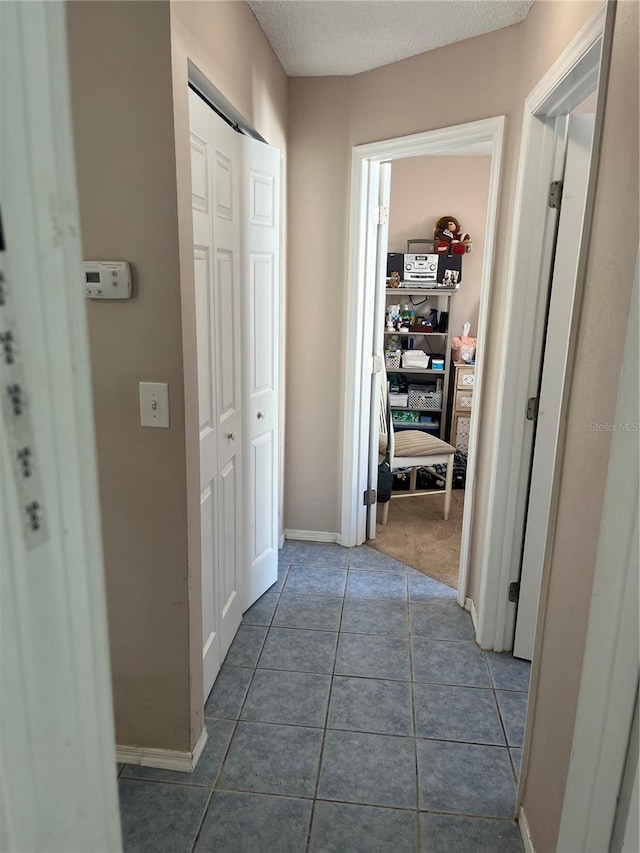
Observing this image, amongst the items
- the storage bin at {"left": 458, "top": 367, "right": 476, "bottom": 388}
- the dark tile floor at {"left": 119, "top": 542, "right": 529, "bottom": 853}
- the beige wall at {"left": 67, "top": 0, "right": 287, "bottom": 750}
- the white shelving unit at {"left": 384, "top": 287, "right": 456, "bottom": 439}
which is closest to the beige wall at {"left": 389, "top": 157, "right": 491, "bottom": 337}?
the white shelving unit at {"left": 384, "top": 287, "right": 456, "bottom": 439}

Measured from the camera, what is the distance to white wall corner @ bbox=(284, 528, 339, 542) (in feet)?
11.1

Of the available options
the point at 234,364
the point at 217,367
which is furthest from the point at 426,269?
the point at 217,367

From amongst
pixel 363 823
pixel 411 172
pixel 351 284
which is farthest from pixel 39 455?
pixel 411 172

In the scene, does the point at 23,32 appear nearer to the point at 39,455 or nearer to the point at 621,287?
the point at 39,455

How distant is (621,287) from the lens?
3.54ft

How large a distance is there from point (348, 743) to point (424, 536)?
180 cm

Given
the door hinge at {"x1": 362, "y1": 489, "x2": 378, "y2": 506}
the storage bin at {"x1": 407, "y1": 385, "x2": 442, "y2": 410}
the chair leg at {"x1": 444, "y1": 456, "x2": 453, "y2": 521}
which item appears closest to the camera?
the door hinge at {"x1": 362, "y1": 489, "x2": 378, "y2": 506}

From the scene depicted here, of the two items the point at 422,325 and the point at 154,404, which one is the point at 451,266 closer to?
the point at 422,325

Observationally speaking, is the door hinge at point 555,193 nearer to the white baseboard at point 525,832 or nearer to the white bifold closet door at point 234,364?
the white bifold closet door at point 234,364

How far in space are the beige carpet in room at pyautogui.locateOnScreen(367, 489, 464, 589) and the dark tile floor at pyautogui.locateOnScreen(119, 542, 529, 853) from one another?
0.39 m

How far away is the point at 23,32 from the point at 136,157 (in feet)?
3.57

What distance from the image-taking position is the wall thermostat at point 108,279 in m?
1.44

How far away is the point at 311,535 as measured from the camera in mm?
3400

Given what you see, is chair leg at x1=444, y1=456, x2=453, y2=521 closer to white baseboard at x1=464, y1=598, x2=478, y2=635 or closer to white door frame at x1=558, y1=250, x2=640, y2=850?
white baseboard at x1=464, y1=598, x2=478, y2=635
